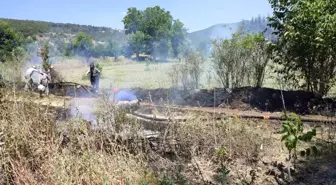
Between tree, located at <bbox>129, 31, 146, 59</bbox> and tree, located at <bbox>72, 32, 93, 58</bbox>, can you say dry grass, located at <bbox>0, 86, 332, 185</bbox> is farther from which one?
tree, located at <bbox>72, 32, 93, 58</bbox>

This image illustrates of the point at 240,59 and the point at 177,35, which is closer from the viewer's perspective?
the point at 240,59

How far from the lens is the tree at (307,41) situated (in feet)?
24.5

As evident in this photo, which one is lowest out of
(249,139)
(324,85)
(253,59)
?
(249,139)

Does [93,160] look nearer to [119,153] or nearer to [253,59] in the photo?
[119,153]

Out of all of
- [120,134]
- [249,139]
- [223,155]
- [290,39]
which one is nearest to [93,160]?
[120,134]

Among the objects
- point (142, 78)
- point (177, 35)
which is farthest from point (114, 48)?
point (142, 78)

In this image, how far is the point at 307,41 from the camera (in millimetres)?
7992

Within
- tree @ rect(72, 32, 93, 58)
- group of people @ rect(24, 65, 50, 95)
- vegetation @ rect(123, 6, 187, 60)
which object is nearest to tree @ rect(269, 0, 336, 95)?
Answer: group of people @ rect(24, 65, 50, 95)

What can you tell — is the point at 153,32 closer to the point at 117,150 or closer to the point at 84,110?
the point at 84,110

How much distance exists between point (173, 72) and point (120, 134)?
303 inches

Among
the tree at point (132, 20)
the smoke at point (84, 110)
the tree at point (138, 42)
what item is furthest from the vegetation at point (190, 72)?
the tree at point (132, 20)

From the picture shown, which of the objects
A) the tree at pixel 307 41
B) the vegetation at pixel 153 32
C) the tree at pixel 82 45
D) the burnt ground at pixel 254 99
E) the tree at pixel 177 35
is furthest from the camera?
the tree at pixel 82 45

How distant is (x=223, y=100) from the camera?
31.9 feet

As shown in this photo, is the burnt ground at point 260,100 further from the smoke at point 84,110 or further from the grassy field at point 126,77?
the grassy field at point 126,77
